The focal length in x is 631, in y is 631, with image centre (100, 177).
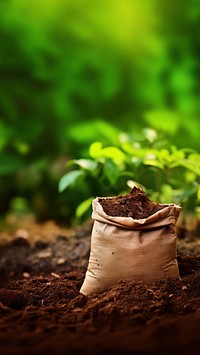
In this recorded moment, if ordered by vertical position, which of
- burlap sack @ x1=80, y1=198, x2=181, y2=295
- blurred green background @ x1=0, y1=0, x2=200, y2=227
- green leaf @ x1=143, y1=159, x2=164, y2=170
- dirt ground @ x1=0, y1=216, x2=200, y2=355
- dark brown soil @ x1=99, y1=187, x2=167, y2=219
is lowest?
dirt ground @ x1=0, y1=216, x2=200, y2=355

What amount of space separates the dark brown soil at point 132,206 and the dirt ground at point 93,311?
287 mm

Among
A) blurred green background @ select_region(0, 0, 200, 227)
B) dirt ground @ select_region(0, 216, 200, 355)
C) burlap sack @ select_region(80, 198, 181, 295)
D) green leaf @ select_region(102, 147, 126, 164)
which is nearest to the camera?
dirt ground @ select_region(0, 216, 200, 355)

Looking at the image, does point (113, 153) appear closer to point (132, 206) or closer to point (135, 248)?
point (132, 206)

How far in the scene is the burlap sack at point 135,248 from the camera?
257 cm

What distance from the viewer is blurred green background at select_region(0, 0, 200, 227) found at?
14.7ft

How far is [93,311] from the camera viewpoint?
228 cm

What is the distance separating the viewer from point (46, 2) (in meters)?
4.71

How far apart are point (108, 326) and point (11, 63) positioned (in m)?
3.32

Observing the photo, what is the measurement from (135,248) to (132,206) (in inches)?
8.1

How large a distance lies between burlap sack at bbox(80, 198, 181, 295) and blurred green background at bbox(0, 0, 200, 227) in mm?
1771

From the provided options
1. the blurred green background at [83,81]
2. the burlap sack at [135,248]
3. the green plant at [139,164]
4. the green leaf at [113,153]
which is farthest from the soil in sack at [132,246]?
the blurred green background at [83,81]

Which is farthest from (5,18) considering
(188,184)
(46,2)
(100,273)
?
(100,273)

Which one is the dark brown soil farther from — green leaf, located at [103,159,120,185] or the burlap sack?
green leaf, located at [103,159,120,185]

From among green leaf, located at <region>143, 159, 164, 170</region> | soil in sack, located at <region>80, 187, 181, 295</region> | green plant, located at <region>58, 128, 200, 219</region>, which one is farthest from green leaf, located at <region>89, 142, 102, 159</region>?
soil in sack, located at <region>80, 187, 181, 295</region>
